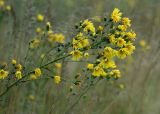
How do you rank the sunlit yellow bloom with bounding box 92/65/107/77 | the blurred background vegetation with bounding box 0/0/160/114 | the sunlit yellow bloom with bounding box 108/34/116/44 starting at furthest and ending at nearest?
the blurred background vegetation with bounding box 0/0/160/114 < the sunlit yellow bloom with bounding box 92/65/107/77 < the sunlit yellow bloom with bounding box 108/34/116/44

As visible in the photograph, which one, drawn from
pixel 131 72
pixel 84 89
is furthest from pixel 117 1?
pixel 84 89

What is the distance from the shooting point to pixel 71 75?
4.62 metres

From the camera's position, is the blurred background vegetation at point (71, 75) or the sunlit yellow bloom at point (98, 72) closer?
the sunlit yellow bloom at point (98, 72)

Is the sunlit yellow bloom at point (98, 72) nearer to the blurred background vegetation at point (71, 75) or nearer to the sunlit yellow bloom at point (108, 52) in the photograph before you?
the sunlit yellow bloom at point (108, 52)

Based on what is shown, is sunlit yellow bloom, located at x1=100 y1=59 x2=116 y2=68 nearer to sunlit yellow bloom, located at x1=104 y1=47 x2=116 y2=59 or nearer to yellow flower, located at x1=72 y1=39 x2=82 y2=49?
sunlit yellow bloom, located at x1=104 y1=47 x2=116 y2=59

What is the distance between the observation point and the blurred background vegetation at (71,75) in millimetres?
3639

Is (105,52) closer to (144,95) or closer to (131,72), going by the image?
(144,95)

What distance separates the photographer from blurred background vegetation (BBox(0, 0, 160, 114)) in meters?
3.64

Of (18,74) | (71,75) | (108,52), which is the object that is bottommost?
(18,74)

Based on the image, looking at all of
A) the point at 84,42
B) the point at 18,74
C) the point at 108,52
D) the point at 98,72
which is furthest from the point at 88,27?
the point at 18,74

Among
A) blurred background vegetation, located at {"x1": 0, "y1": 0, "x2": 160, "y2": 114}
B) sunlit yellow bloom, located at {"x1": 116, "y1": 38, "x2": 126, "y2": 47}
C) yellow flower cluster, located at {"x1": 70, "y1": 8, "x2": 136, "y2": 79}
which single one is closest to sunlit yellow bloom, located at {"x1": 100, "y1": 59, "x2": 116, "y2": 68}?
yellow flower cluster, located at {"x1": 70, "y1": 8, "x2": 136, "y2": 79}

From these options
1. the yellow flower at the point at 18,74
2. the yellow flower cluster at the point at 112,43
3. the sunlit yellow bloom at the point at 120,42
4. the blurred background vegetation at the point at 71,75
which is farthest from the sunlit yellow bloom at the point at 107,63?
the yellow flower at the point at 18,74

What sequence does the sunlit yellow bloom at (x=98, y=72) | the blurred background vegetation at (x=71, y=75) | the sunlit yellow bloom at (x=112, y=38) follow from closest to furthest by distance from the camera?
the sunlit yellow bloom at (x=112, y=38) < the sunlit yellow bloom at (x=98, y=72) < the blurred background vegetation at (x=71, y=75)

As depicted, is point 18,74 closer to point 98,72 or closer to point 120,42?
point 98,72
